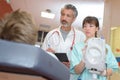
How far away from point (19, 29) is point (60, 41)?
1481mm

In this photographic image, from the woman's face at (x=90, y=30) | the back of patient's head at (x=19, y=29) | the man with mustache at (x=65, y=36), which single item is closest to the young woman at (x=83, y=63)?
the woman's face at (x=90, y=30)

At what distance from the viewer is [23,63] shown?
81 cm

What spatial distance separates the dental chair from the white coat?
55.8 inches

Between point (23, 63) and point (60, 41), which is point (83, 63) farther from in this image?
point (23, 63)

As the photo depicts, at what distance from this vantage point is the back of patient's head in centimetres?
88

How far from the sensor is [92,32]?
6.73 ft

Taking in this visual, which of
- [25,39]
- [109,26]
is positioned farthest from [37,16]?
[25,39]

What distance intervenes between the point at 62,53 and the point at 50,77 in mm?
1238

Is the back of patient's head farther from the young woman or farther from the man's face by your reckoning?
the man's face

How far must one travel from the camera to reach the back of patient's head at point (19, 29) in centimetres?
88

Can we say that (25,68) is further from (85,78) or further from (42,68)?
(85,78)

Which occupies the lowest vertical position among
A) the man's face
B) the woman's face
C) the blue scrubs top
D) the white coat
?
the blue scrubs top

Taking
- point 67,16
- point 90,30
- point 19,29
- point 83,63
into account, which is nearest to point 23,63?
point 19,29

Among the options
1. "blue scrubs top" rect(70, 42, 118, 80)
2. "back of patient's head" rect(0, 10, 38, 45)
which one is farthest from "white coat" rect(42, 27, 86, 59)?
"back of patient's head" rect(0, 10, 38, 45)
